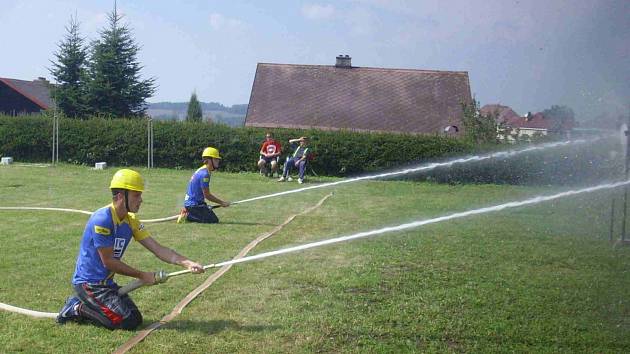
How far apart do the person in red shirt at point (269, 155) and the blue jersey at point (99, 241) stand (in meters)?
19.1

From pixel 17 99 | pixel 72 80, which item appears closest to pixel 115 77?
pixel 72 80

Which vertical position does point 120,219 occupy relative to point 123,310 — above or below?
above

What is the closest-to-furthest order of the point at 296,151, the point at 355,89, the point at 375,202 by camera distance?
the point at 375,202, the point at 296,151, the point at 355,89

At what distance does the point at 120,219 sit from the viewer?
22.6 feet

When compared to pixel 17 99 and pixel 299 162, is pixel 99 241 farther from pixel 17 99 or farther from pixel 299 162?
pixel 17 99

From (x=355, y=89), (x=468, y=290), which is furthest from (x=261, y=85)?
(x=468, y=290)

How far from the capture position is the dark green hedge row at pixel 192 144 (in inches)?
1078

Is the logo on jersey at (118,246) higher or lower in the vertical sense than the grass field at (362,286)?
higher

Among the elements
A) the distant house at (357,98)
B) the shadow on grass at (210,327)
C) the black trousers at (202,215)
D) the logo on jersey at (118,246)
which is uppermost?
the distant house at (357,98)

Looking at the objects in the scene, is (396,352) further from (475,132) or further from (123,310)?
(475,132)

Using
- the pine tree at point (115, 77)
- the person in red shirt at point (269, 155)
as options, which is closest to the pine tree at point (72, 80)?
the pine tree at point (115, 77)

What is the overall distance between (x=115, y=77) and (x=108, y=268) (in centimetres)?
3775

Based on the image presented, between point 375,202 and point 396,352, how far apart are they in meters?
11.9

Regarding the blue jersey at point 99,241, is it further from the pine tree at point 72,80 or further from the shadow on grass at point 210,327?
the pine tree at point 72,80
